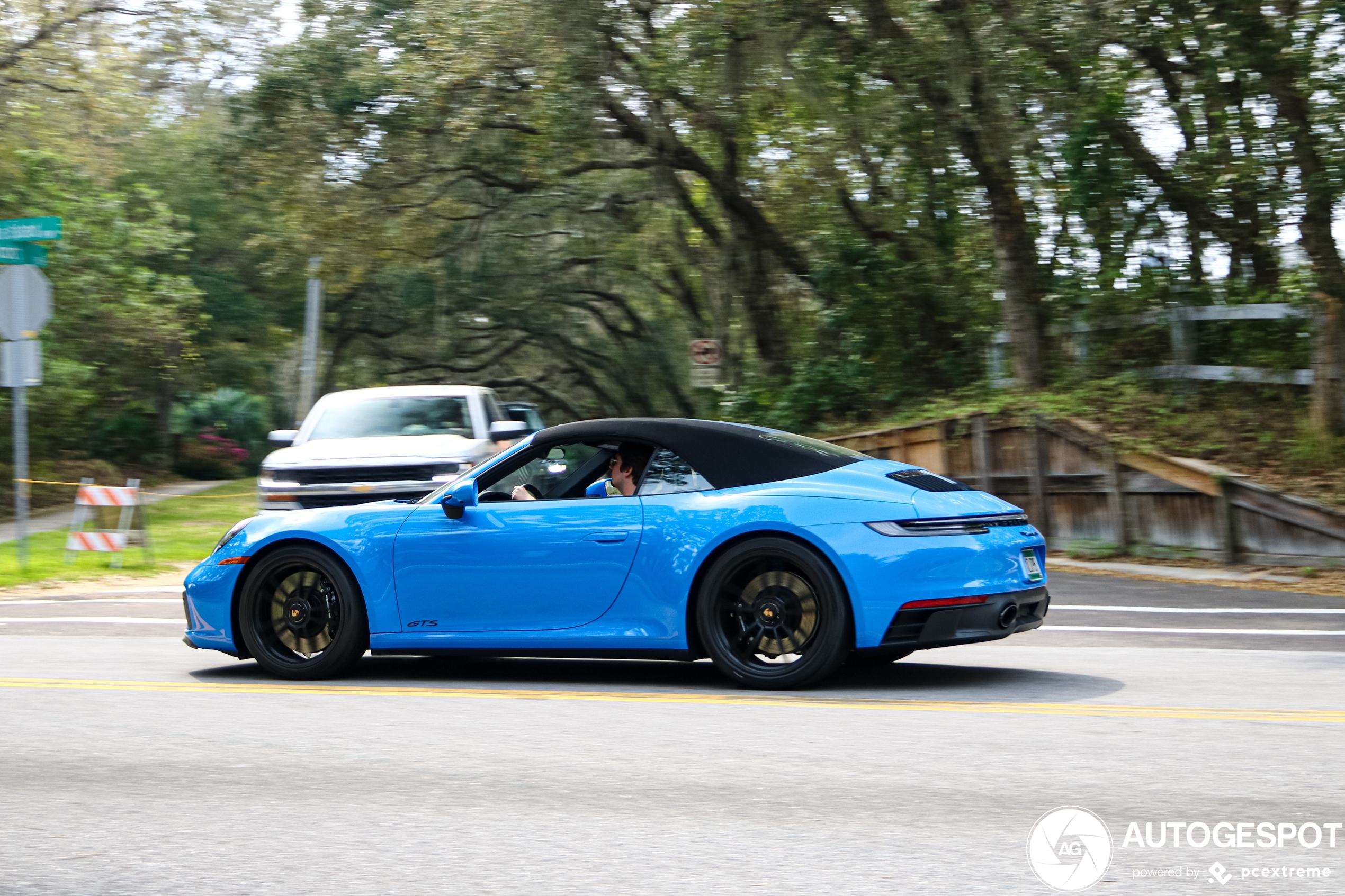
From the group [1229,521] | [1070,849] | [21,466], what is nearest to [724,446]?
[1070,849]

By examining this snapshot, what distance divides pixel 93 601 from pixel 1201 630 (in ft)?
32.3

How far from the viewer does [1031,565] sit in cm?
698

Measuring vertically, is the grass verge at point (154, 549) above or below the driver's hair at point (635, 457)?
below

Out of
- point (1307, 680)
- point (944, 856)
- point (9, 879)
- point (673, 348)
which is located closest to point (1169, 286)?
point (1307, 680)

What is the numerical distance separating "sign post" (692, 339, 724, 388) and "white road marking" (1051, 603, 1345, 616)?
15287 mm

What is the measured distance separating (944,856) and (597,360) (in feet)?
122

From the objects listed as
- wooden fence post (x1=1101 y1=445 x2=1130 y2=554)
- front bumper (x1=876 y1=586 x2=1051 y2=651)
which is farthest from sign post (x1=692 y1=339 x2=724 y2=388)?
front bumper (x1=876 y1=586 x2=1051 y2=651)

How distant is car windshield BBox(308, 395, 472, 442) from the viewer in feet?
48.7

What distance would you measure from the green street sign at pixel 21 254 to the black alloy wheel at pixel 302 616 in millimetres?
9686

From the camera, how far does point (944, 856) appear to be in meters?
4.18

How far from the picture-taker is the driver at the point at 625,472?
24.4 ft

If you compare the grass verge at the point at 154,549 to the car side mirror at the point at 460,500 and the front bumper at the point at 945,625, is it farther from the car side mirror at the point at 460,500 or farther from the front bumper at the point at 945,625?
the front bumper at the point at 945,625

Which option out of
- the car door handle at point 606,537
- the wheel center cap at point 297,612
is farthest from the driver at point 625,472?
the wheel center cap at point 297,612
